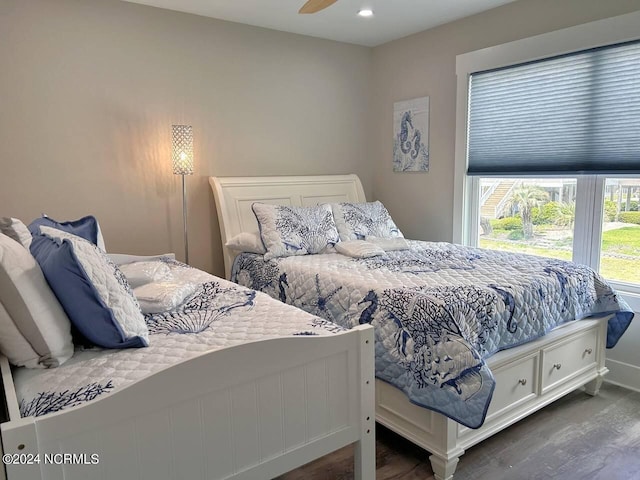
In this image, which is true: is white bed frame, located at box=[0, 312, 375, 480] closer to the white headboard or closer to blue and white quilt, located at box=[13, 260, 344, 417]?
blue and white quilt, located at box=[13, 260, 344, 417]

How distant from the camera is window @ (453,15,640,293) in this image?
281 cm

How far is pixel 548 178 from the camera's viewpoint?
3.24 metres

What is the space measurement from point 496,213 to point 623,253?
90 cm

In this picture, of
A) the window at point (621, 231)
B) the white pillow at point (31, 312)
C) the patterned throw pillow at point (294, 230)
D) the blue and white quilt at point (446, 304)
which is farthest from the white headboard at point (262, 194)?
the white pillow at point (31, 312)

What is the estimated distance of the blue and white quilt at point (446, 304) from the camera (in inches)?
76.0

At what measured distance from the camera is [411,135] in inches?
161

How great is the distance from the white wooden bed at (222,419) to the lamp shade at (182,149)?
196 centimetres

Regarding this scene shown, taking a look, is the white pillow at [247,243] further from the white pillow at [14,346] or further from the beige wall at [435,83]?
the white pillow at [14,346]

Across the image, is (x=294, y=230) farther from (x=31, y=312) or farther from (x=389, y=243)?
(x=31, y=312)

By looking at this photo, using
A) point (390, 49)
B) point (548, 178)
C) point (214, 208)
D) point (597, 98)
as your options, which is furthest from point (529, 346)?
point (390, 49)

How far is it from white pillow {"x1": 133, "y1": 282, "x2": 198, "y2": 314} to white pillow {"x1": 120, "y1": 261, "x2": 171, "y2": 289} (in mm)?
43

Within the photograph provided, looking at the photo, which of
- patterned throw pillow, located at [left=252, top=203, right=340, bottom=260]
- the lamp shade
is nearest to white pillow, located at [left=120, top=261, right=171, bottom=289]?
patterned throw pillow, located at [left=252, top=203, right=340, bottom=260]

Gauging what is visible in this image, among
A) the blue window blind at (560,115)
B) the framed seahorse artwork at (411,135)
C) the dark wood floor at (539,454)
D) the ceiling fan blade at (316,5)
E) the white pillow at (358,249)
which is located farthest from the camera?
the framed seahorse artwork at (411,135)

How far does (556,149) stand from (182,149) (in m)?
2.49
